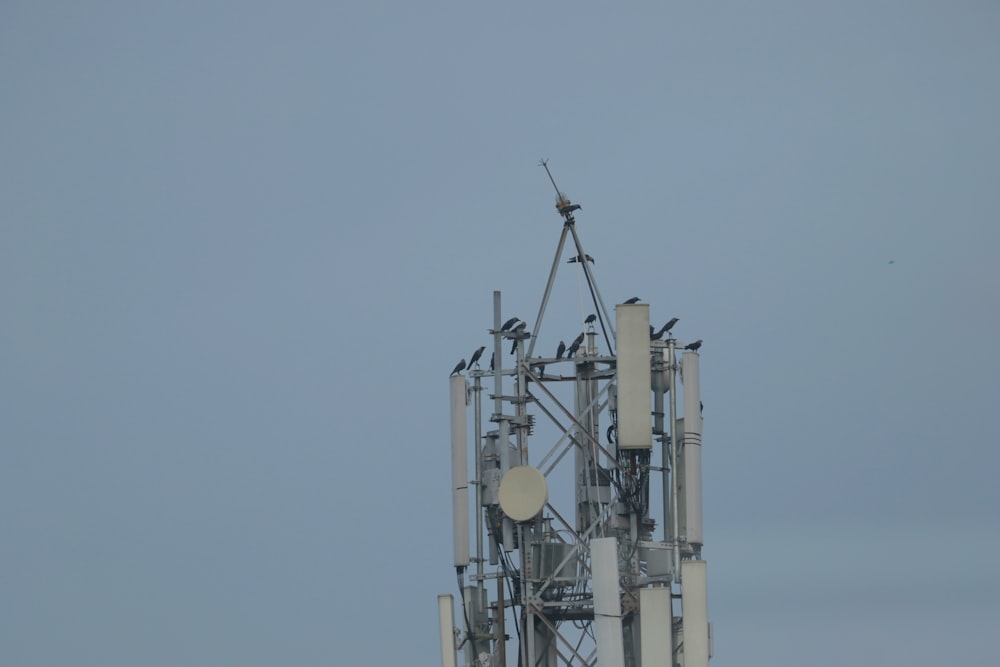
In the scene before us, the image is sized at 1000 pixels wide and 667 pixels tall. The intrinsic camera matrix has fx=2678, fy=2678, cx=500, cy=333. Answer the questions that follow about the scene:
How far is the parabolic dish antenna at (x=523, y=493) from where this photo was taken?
79062 millimetres

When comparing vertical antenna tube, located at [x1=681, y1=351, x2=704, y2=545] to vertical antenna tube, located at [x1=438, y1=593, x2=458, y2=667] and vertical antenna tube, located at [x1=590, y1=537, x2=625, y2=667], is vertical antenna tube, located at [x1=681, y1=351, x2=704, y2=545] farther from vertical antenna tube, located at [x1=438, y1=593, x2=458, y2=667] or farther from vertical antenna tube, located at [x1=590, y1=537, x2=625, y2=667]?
vertical antenna tube, located at [x1=438, y1=593, x2=458, y2=667]

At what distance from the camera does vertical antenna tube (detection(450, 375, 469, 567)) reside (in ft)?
266

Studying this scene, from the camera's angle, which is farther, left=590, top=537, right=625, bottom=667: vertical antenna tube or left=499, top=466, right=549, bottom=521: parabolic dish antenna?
left=499, top=466, right=549, bottom=521: parabolic dish antenna

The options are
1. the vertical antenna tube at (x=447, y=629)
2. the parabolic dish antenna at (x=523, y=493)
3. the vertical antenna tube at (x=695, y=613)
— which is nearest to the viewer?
the vertical antenna tube at (x=695, y=613)

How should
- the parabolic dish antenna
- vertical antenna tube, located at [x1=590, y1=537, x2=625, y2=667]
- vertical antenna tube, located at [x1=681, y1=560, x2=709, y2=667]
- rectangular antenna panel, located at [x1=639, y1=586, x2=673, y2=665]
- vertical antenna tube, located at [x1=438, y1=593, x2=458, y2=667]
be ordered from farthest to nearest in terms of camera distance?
vertical antenna tube, located at [x1=438, y1=593, x2=458, y2=667] → the parabolic dish antenna → vertical antenna tube, located at [x1=681, y1=560, x2=709, y2=667] → rectangular antenna panel, located at [x1=639, y1=586, x2=673, y2=665] → vertical antenna tube, located at [x1=590, y1=537, x2=625, y2=667]

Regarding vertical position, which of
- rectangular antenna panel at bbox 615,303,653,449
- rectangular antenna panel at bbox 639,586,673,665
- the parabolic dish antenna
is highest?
rectangular antenna panel at bbox 615,303,653,449

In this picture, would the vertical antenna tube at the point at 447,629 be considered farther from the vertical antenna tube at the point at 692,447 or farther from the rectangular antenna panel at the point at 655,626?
the vertical antenna tube at the point at 692,447

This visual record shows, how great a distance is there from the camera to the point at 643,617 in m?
76.6

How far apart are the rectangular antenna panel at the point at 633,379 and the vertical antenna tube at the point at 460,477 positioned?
5.65 meters

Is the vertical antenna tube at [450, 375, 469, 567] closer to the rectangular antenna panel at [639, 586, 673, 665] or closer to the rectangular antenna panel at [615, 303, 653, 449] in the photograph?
the rectangular antenna panel at [615, 303, 653, 449]

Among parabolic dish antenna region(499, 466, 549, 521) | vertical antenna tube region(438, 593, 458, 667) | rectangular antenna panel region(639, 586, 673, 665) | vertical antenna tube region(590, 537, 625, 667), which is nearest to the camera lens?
vertical antenna tube region(590, 537, 625, 667)

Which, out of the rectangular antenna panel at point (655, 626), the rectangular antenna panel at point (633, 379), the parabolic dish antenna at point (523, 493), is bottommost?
the rectangular antenna panel at point (655, 626)

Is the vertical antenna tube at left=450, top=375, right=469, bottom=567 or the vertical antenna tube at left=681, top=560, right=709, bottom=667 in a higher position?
the vertical antenna tube at left=450, top=375, right=469, bottom=567

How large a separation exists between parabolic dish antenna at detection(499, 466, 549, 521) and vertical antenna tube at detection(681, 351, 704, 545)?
4.24 m
